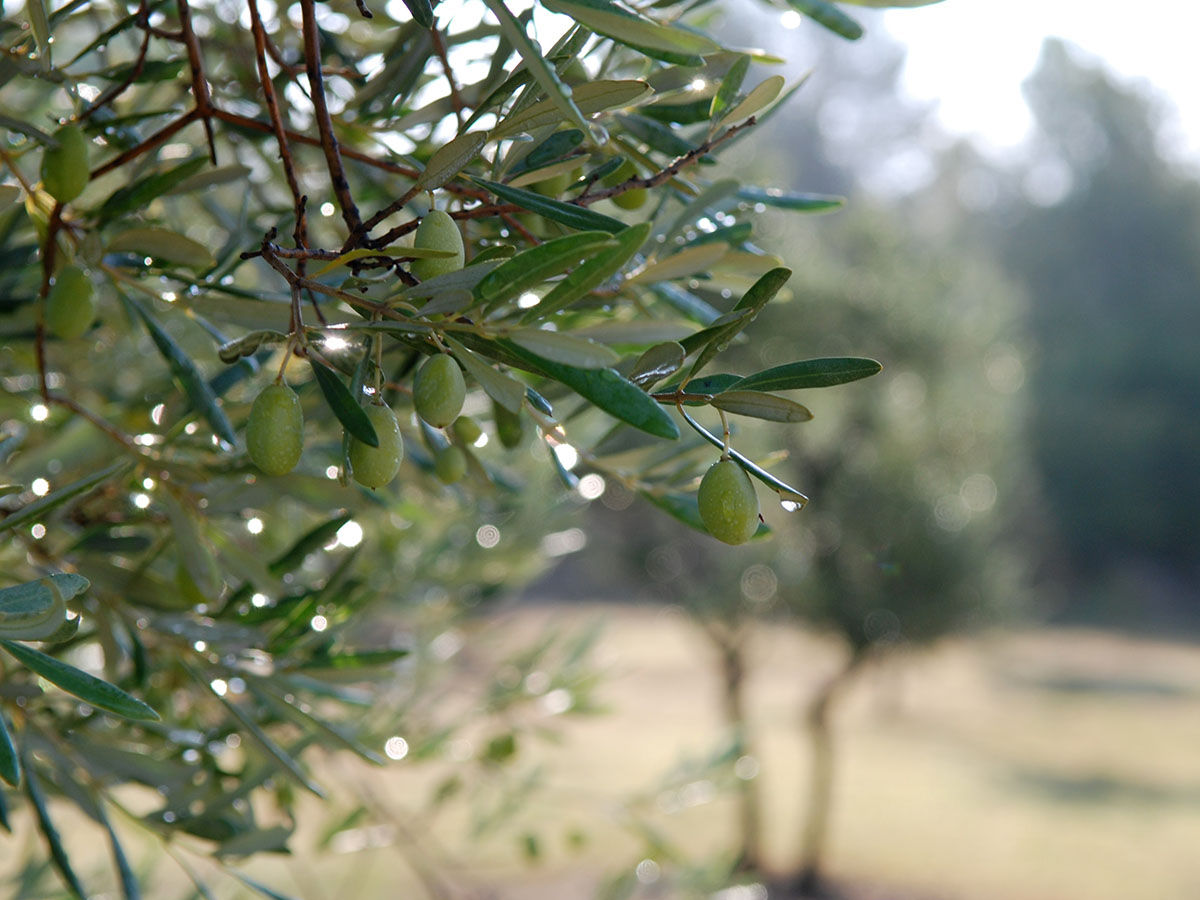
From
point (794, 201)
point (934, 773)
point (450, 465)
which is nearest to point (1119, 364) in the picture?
point (934, 773)

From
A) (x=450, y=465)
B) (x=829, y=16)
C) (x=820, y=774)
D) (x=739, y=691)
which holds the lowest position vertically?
(x=450, y=465)

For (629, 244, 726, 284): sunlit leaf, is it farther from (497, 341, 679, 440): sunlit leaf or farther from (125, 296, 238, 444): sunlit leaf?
(125, 296, 238, 444): sunlit leaf

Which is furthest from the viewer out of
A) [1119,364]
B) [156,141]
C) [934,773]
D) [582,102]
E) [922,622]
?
[1119,364]

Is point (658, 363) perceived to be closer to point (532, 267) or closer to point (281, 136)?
point (532, 267)

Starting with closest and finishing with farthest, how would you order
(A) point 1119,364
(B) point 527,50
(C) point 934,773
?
1. (B) point 527,50
2. (C) point 934,773
3. (A) point 1119,364

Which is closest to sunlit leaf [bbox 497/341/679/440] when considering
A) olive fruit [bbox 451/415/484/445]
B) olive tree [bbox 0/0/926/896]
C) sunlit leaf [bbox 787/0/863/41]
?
olive tree [bbox 0/0/926/896]

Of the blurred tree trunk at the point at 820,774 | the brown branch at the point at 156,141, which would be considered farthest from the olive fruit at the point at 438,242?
the blurred tree trunk at the point at 820,774

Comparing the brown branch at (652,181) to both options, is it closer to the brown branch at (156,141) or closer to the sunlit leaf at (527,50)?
the sunlit leaf at (527,50)
